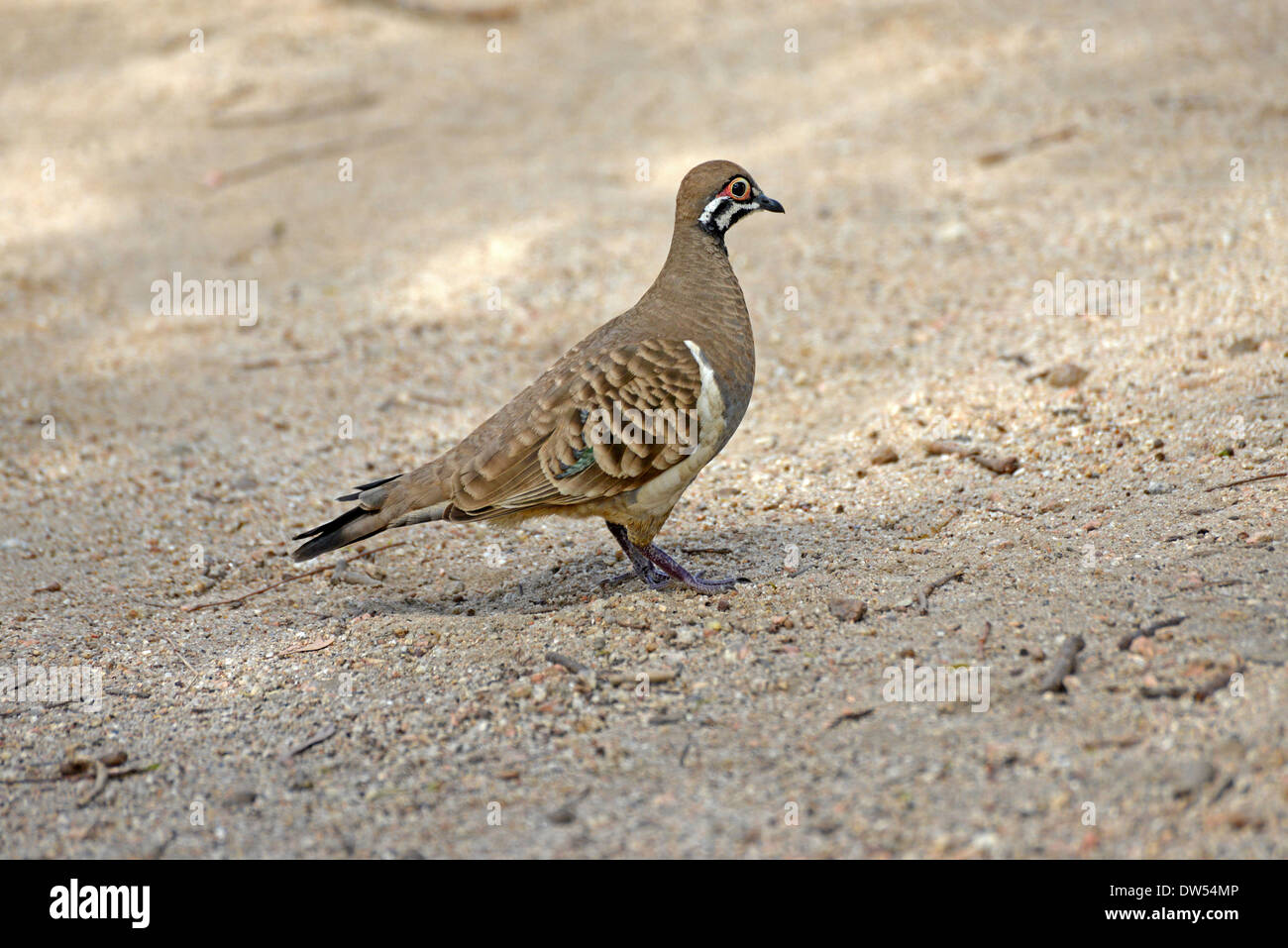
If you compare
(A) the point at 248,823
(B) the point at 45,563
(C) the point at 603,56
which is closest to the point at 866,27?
(C) the point at 603,56

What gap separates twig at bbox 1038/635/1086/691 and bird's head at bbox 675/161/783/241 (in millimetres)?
2204

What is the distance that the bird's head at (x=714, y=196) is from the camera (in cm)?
471

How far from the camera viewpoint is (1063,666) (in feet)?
11.0

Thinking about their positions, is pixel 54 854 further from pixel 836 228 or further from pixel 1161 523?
pixel 836 228

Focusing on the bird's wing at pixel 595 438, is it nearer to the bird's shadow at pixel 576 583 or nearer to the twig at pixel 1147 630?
the bird's shadow at pixel 576 583

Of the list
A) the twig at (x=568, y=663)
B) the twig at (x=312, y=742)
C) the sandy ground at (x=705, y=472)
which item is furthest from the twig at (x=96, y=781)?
the twig at (x=568, y=663)

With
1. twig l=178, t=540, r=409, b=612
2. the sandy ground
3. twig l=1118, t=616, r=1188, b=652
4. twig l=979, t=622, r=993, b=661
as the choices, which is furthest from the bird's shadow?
twig l=1118, t=616, r=1188, b=652

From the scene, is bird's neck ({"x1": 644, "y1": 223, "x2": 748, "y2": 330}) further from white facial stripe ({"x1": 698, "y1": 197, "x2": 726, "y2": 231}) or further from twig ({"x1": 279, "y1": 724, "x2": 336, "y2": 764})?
twig ({"x1": 279, "y1": 724, "x2": 336, "y2": 764})

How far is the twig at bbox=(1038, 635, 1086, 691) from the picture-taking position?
331 centimetres

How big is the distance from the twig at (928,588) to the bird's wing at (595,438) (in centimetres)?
102

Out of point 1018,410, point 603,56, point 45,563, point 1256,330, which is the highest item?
point 603,56

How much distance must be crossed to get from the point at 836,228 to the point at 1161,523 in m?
4.20

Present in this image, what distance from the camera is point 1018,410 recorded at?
18.7ft

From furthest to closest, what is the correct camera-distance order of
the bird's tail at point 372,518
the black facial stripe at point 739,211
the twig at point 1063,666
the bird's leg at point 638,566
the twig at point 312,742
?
the black facial stripe at point 739,211 → the bird's leg at point 638,566 → the bird's tail at point 372,518 → the twig at point 312,742 → the twig at point 1063,666
